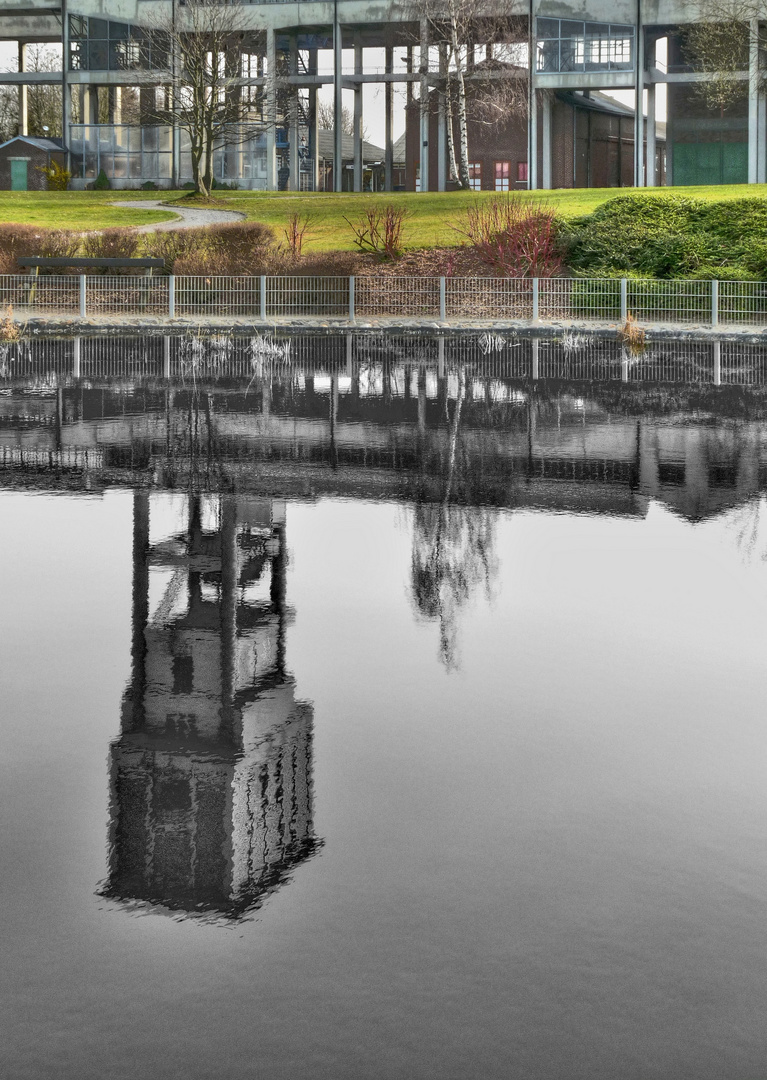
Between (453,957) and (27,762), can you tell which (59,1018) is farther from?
(27,762)

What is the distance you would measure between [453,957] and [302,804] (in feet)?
4.44

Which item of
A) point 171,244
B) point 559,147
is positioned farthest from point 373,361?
point 559,147

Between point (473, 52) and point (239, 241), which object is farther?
point (473, 52)

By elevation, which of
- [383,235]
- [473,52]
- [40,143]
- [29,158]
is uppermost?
[473,52]

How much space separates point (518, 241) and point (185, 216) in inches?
596

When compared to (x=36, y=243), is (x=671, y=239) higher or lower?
lower

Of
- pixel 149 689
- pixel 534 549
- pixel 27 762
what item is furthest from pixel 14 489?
pixel 27 762

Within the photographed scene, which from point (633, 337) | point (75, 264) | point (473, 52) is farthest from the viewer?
point (473, 52)

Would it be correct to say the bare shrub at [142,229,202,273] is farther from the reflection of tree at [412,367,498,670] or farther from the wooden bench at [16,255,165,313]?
the reflection of tree at [412,367,498,670]

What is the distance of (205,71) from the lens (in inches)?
2124

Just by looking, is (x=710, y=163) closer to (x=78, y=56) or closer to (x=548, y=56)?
(x=548, y=56)

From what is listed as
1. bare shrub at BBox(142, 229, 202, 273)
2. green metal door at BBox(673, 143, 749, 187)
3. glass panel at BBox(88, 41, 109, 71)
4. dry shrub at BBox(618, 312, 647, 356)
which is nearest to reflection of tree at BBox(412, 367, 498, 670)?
dry shrub at BBox(618, 312, 647, 356)

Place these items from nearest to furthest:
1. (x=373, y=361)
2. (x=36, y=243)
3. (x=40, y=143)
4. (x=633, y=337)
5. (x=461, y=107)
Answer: (x=373, y=361)
(x=633, y=337)
(x=36, y=243)
(x=461, y=107)
(x=40, y=143)

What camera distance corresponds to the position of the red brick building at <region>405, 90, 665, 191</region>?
2530 inches
